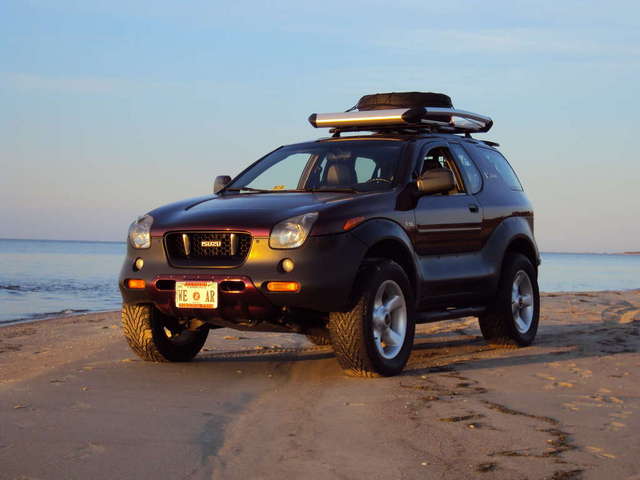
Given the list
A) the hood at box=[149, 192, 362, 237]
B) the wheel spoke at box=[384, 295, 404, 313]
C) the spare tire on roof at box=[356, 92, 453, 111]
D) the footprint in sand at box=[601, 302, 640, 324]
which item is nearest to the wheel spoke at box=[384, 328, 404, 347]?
the wheel spoke at box=[384, 295, 404, 313]

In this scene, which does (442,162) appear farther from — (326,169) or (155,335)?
(155,335)

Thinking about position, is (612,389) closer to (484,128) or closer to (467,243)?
(467,243)

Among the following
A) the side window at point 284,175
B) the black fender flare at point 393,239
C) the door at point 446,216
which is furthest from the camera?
the side window at point 284,175

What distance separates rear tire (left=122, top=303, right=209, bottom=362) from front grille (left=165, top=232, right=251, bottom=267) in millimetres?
650

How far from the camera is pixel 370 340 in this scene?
6.52 m

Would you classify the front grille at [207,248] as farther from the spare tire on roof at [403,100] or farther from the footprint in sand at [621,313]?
the footprint in sand at [621,313]

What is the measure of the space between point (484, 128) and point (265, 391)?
4307 millimetres

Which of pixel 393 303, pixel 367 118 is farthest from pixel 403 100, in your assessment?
pixel 393 303

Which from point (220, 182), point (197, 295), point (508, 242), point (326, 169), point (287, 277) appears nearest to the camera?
point (287, 277)

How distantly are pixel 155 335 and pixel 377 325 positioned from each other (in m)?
1.64

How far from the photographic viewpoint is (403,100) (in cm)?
894

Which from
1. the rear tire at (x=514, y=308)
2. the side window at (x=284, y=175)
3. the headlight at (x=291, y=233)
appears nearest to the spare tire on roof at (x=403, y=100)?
the side window at (x=284, y=175)

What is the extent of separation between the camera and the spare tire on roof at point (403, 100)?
8.91 meters

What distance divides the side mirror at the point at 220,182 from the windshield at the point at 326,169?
2.2 inches
